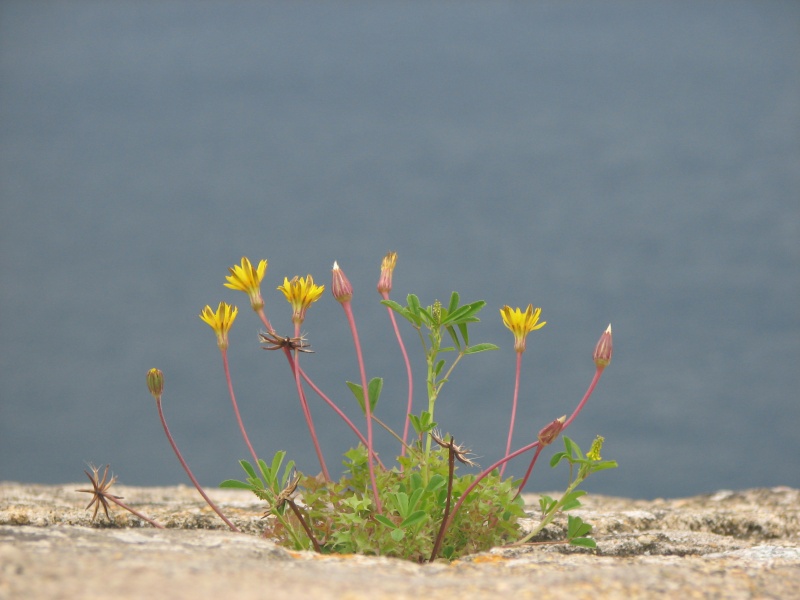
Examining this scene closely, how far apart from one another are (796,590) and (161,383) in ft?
6.78

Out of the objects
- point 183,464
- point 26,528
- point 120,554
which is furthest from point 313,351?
→ point 26,528

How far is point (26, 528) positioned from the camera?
2.66m

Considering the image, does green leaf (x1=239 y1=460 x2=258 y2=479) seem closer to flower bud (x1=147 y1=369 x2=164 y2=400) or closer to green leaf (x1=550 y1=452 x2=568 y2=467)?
flower bud (x1=147 y1=369 x2=164 y2=400)

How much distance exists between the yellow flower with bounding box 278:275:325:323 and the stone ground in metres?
0.74

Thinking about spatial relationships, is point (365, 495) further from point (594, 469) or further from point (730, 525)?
point (730, 525)

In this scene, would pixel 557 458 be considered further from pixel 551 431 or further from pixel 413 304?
pixel 413 304

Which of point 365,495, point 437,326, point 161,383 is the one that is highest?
point 437,326

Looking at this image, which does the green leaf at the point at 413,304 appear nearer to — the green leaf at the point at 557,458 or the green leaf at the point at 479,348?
the green leaf at the point at 479,348

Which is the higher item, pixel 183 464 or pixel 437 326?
pixel 437 326

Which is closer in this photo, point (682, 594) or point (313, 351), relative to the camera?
point (682, 594)

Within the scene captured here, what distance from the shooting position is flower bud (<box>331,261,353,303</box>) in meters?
2.89

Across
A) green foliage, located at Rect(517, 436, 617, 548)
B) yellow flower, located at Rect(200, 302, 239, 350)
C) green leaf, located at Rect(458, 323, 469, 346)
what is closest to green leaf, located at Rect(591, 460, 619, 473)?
green foliage, located at Rect(517, 436, 617, 548)

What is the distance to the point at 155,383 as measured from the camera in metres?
2.94

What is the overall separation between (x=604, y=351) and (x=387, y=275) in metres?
0.80
